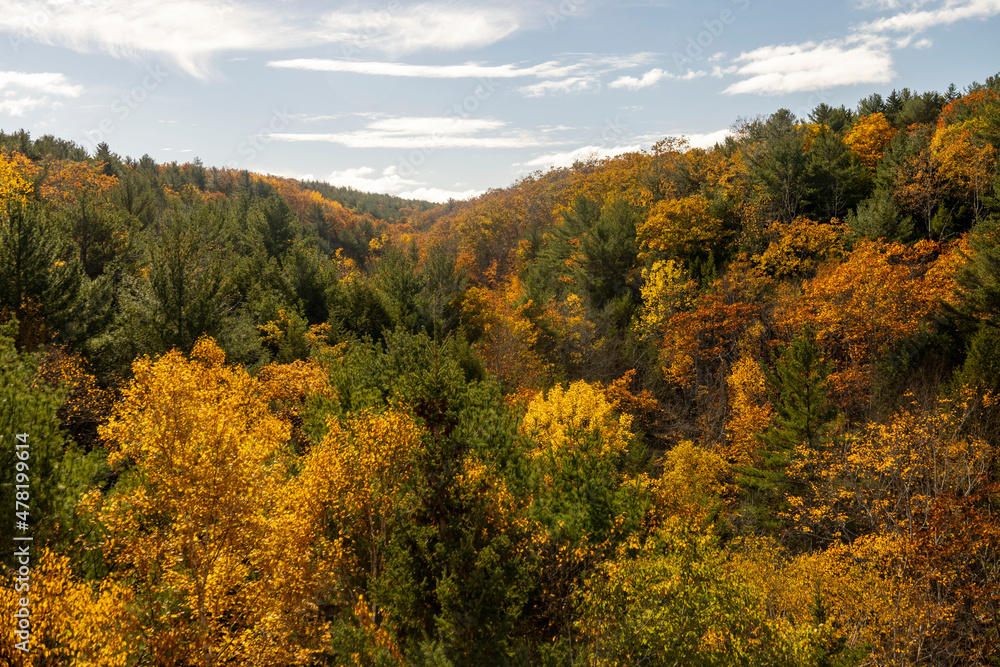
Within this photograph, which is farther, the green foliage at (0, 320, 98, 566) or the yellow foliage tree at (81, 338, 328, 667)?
the yellow foliage tree at (81, 338, 328, 667)

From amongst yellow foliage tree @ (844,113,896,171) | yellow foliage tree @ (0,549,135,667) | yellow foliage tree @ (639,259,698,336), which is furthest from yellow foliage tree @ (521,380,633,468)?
yellow foliage tree @ (844,113,896,171)

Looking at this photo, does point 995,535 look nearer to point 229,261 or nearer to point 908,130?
point 908,130

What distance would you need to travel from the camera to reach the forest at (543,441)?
44.3 ft

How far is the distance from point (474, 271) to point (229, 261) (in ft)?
145

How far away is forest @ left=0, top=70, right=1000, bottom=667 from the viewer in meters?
13.5

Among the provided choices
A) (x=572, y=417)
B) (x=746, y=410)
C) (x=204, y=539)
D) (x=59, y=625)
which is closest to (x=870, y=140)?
(x=746, y=410)

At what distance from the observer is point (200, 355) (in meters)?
26.5

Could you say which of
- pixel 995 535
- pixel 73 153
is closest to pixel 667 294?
pixel 995 535

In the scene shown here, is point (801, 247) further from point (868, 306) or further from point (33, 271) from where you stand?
point (33, 271)

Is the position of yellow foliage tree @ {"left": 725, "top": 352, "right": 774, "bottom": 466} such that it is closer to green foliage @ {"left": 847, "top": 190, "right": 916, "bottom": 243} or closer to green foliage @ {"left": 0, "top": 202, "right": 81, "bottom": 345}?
green foliage @ {"left": 847, "top": 190, "right": 916, "bottom": 243}

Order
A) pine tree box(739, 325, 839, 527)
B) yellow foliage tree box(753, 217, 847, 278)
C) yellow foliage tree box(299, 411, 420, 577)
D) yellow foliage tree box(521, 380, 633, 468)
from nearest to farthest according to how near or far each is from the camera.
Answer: yellow foliage tree box(299, 411, 420, 577), pine tree box(739, 325, 839, 527), yellow foliage tree box(521, 380, 633, 468), yellow foliage tree box(753, 217, 847, 278)

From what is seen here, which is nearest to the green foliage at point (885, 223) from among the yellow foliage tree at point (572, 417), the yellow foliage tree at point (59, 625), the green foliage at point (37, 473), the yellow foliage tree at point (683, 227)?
the yellow foliage tree at point (683, 227)

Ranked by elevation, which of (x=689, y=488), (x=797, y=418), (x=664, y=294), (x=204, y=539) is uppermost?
(x=664, y=294)

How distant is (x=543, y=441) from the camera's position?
29.8 meters
